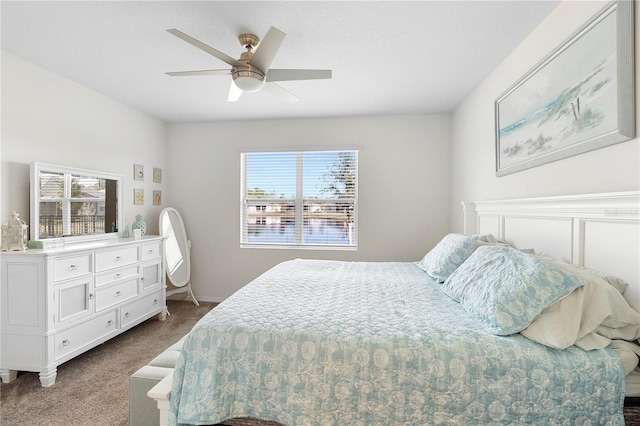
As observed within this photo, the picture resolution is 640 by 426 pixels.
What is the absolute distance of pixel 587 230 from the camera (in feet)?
5.09

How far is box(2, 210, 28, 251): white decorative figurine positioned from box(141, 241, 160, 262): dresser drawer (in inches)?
40.5

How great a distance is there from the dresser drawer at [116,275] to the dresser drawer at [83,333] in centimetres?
30

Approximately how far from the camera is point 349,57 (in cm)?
237

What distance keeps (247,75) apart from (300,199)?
7.58ft

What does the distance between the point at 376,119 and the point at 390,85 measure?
0.96 m

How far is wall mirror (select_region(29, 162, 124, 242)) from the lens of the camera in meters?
2.48

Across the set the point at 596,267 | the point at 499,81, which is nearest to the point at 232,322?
the point at 596,267

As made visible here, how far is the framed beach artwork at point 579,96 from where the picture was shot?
1.33 m

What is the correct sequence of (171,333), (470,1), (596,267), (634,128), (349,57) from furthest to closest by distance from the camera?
(171,333) → (349,57) → (470,1) → (596,267) → (634,128)

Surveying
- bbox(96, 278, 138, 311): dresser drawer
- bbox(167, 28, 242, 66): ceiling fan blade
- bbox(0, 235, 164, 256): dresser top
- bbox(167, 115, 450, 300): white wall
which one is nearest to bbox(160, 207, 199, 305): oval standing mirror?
bbox(167, 115, 450, 300): white wall

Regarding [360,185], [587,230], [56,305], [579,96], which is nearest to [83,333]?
[56,305]

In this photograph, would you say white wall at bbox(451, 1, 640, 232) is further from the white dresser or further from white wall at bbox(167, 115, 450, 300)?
the white dresser

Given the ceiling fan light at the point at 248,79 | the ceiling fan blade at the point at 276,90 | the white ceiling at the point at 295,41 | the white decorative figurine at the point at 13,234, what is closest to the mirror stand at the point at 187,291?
the white decorative figurine at the point at 13,234

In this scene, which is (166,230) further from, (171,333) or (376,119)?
(376,119)
